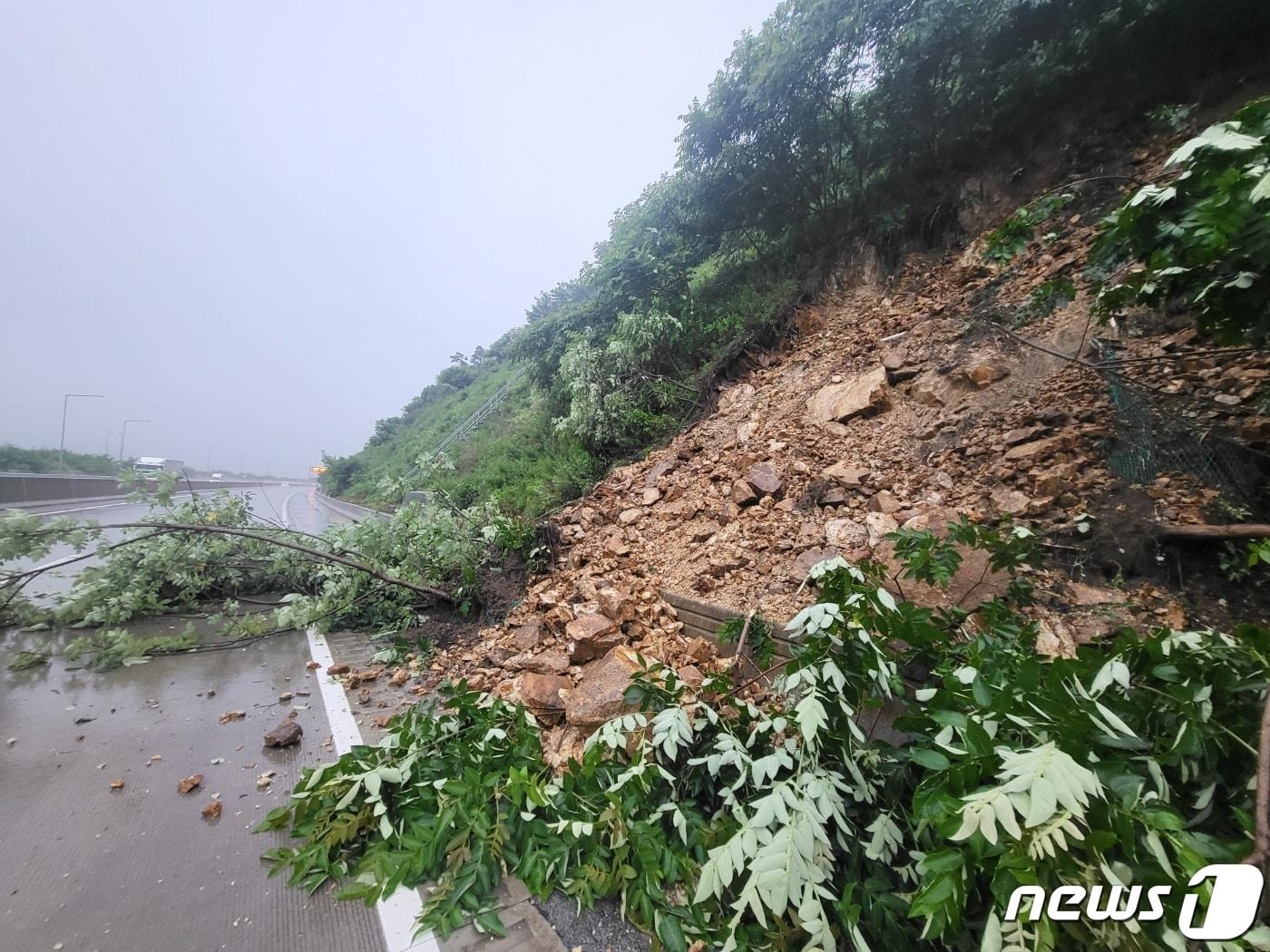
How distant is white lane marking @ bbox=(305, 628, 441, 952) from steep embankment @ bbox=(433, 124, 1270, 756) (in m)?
0.74

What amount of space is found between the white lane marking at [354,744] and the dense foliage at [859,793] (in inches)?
2.7

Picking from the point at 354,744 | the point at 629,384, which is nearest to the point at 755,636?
the point at 354,744

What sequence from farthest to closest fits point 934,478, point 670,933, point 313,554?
point 313,554, point 934,478, point 670,933

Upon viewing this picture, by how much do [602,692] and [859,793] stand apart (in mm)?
1310

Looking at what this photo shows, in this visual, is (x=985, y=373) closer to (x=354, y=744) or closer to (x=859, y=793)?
(x=859, y=793)

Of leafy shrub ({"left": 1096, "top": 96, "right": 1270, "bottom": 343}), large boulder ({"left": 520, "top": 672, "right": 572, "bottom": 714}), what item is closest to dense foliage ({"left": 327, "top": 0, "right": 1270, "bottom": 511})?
large boulder ({"left": 520, "top": 672, "right": 572, "bottom": 714})

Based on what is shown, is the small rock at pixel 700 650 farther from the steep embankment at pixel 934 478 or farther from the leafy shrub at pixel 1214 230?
the leafy shrub at pixel 1214 230

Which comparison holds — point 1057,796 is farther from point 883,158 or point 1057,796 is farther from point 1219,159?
point 883,158

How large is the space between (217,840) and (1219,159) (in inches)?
176

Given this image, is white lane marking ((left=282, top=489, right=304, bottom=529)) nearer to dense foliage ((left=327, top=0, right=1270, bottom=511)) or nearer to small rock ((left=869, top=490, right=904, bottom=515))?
dense foliage ((left=327, top=0, right=1270, bottom=511))

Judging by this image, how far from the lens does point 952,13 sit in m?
4.88

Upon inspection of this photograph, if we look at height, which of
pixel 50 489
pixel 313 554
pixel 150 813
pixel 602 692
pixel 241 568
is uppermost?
pixel 50 489

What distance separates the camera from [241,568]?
4.98 meters

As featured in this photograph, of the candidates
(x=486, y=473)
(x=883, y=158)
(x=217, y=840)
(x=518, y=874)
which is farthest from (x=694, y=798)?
(x=486, y=473)
